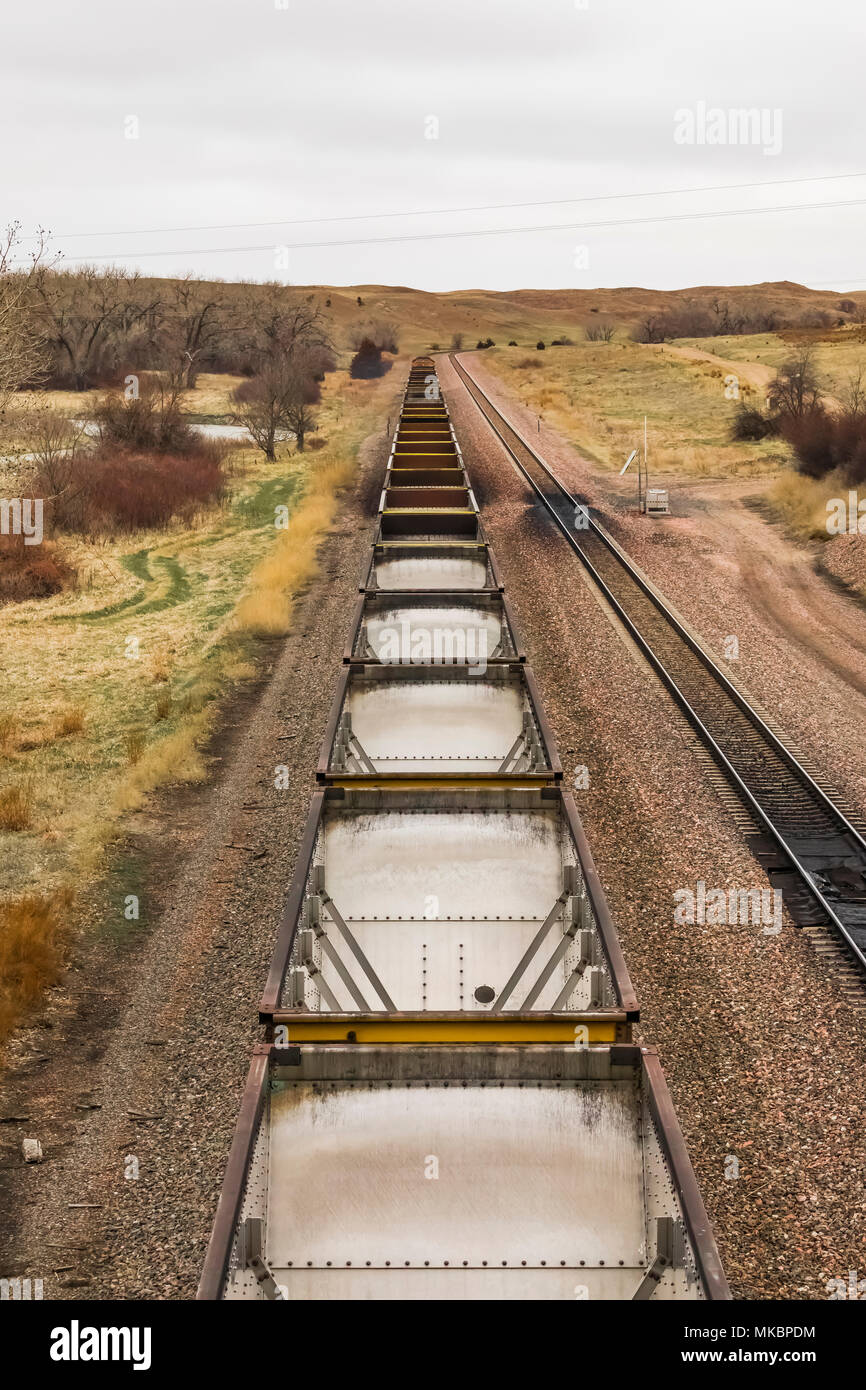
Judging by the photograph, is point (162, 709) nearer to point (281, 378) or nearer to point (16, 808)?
point (16, 808)

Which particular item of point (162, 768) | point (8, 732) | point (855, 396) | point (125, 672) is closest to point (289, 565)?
point (125, 672)

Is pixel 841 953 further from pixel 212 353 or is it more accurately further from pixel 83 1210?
pixel 212 353

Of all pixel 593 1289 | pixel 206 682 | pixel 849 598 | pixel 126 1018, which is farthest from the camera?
pixel 849 598

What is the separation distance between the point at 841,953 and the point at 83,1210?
6.77 metres

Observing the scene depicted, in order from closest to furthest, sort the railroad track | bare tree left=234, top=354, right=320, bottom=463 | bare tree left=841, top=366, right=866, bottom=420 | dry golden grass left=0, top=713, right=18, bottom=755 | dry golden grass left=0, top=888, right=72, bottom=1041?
dry golden grass left=0, top=888, right=72, bottom=1041, the railroad track, dry golden grass left=0, top=713, right=18, bottom=755, bare tree left=841, top=366, right=866, bottom=420, bare tree left=234, top=354, right=320, bottom=463

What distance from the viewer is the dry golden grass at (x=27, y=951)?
991 cm

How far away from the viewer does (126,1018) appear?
9.93 meters

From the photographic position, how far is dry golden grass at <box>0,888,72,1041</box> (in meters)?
9.91

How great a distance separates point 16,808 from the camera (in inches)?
544

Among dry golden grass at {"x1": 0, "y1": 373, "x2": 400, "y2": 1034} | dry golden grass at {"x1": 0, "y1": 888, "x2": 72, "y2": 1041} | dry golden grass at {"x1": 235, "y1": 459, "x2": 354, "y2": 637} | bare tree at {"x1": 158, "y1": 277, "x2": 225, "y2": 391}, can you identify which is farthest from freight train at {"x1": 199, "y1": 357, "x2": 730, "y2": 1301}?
bare tree at {"x1": 158, "y1": 277, "x2": 225, "y2": 391}

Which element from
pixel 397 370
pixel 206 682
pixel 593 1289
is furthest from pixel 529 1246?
pixel 397 370

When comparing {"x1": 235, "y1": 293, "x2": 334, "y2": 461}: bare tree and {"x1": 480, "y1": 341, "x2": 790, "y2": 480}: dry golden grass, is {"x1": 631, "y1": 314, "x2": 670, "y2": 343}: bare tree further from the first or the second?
{"x1": 235, "y1": 293, "x2": 334, "y2": 461}: bare tree

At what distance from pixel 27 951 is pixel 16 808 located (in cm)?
378

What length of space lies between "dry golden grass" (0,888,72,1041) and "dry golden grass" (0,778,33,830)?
2322mm
